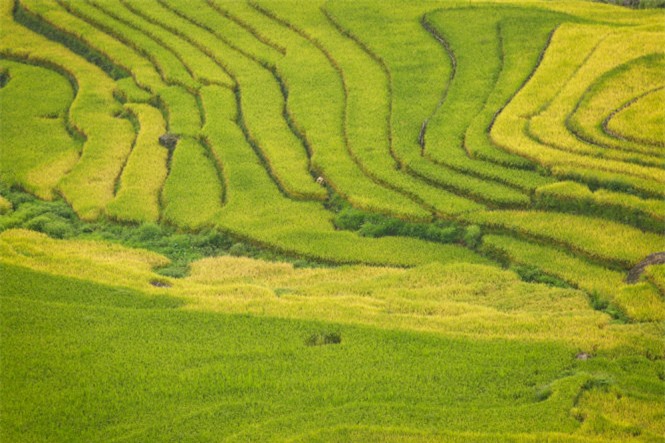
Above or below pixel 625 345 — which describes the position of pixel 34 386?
below

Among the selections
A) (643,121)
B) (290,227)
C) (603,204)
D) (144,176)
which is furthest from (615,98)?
(144,176)

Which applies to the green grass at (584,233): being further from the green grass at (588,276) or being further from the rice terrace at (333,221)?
the green grass at (588,276)

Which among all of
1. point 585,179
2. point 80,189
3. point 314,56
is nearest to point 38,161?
point 80,189

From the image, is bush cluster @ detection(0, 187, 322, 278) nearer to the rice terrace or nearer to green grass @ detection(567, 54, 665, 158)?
the rice terrace

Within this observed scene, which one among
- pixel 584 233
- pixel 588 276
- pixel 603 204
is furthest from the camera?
pixel 603 204

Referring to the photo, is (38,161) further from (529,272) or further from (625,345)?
(625,345)

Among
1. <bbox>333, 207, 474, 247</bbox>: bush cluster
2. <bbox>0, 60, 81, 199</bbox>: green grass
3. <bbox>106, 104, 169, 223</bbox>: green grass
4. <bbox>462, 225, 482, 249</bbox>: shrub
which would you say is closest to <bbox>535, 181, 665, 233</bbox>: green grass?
<bbox>462, 225, 482, 249</bbox>: shrub

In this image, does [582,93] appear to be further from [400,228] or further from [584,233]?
[400,228]

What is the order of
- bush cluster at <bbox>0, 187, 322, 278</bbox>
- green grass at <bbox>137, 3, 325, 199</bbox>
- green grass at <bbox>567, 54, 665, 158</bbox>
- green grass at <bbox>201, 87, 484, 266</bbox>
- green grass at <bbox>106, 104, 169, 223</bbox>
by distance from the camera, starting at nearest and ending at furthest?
green grass at <bbox>201, 87, 484, 266</bbox> < bush cluster at <bbox>0, 187, 322, 278</bbox> < green grass at <bbox>567, 54, 665, 158</bbox> < green grass at <bbox>106, 104, 169, 223</bbox> < green grass at <bbox>137, 3, 325, 199</bbox>
